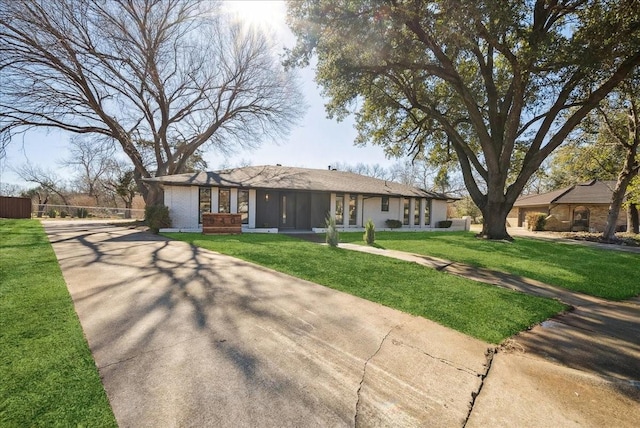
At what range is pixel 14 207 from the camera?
72.1 ft

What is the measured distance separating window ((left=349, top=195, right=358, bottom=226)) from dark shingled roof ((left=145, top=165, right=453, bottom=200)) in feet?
2.31

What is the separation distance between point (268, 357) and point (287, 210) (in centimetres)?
1395

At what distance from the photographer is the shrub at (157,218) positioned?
1338cm

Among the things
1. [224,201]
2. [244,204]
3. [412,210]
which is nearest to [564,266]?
[412,210]

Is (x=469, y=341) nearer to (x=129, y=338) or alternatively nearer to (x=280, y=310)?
(x=280, y=310)

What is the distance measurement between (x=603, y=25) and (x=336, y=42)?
26.0 ft

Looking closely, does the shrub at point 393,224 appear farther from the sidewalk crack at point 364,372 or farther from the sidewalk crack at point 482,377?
the sidewalk crack at point 482,377

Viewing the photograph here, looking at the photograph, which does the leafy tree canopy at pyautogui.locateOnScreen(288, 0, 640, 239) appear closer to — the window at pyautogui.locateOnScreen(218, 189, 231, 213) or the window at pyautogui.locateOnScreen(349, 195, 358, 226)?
the window at pyautogui.locateOnScreen(349, 195, 358, 226)

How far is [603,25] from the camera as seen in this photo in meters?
8.34

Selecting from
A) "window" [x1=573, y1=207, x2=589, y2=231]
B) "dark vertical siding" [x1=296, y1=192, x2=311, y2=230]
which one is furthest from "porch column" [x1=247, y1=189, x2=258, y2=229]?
"window" [x1=573, y1=207, x2=589, y2=231]

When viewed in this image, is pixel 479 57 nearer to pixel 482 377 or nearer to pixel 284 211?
pixel 284 211

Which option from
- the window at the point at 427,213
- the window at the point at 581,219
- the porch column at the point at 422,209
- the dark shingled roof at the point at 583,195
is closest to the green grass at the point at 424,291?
the porch column at the point at 422,209

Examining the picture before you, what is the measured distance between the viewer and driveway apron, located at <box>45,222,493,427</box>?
1.96 metres

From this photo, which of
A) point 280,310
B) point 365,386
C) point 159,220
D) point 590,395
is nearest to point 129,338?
point 280,310
